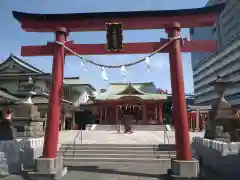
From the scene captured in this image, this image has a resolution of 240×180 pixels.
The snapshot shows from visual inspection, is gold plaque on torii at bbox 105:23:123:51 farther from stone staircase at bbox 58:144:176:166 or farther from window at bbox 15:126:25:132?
window at bbox 15:126:25:132

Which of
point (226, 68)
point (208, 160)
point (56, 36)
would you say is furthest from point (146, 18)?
point (226, 68)

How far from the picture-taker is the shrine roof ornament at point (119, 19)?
962cm

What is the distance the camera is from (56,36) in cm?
993

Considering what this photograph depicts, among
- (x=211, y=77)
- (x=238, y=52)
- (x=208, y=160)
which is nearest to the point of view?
(x=208, y=160)

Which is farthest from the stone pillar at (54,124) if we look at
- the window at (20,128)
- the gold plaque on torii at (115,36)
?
the window at (20,128)

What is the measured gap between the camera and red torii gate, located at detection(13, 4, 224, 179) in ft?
30.2

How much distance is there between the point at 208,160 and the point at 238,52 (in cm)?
6441

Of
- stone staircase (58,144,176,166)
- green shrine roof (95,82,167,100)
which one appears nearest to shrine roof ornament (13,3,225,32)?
stone staircase (58,144,176,166)

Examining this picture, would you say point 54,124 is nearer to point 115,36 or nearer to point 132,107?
point 115,36

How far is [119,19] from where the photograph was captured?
9.92m

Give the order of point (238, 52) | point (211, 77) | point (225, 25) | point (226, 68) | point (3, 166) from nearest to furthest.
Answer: point (3, 166) → point (238, 52) → point (226, 68) → point (225, 25) → point (211, 77)

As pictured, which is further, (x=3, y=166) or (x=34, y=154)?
(x=34, y=154)

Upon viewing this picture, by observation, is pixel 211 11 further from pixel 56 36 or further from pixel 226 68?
pixel 226 68

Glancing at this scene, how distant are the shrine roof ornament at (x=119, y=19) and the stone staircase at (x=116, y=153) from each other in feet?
23.7
